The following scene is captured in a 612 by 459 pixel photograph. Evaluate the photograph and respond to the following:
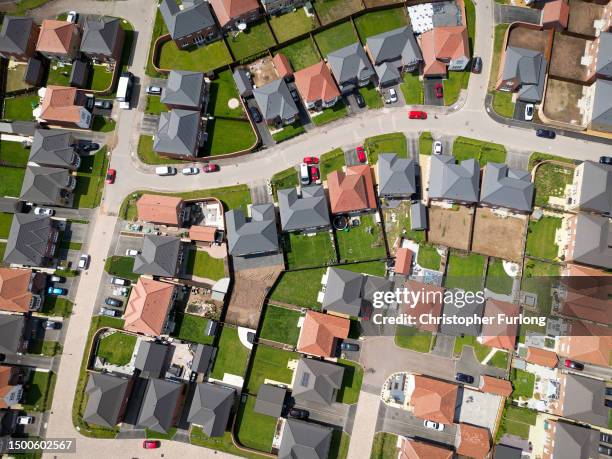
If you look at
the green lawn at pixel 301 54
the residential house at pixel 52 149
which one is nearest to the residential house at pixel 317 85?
the green lawn at pixel 301 54

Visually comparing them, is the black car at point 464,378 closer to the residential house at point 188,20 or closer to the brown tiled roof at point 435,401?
the brown tiled roof at point 435,401

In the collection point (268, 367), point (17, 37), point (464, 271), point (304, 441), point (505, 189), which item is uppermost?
point (17, 37)

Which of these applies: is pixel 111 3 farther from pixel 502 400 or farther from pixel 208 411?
pixel 502 400

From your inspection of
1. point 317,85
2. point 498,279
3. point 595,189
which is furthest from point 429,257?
point 317,85

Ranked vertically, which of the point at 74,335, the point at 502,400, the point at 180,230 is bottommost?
the point at 74,335

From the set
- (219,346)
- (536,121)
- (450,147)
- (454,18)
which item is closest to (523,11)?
(454,18)

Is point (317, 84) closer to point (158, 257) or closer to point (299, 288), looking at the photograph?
point (299, 288)
